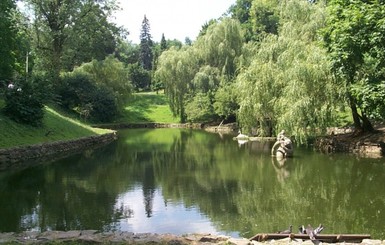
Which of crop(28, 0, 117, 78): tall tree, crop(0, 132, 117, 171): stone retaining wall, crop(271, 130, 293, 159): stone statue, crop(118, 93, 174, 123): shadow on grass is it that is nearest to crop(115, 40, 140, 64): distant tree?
crop(118, 93, 174, 123): shadow on grass

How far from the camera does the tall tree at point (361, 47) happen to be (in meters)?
16.2

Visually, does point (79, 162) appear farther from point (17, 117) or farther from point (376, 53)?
point (376, 53)

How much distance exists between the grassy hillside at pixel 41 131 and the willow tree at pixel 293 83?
446 inches

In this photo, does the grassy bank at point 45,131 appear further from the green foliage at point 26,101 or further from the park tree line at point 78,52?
the park tree line at point 78,52

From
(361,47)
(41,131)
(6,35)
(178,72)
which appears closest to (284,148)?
(361,47)

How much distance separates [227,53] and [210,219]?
34.9 m

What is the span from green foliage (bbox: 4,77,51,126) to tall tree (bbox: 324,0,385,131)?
52.7ft

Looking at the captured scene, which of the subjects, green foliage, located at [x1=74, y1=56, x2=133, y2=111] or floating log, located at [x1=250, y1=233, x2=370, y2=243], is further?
green foliage, located at [x1=74, y1=56, x2=133, y2=111]

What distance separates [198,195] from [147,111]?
47374 millimetres

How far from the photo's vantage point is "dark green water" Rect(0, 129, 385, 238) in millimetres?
9430

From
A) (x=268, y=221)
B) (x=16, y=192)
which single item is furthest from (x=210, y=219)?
(x=16, y=192)

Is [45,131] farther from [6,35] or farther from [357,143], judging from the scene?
[357,143]

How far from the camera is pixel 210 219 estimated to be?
9.83m

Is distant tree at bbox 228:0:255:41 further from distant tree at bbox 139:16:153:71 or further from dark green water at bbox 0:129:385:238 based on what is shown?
dark green water at bbox 0:129:385:238
